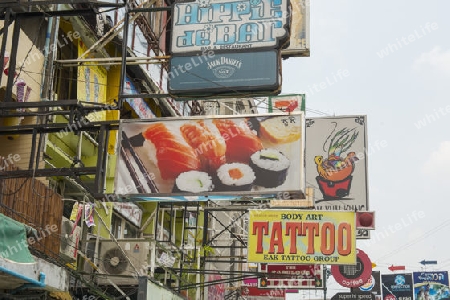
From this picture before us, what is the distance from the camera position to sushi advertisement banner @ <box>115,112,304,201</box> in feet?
38.0

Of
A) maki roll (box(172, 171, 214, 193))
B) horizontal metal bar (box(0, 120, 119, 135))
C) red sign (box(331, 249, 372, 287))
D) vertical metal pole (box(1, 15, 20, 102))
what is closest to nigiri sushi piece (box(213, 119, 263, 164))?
maki roll (box(172, 171, 214, 193))

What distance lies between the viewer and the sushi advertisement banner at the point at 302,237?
55.9 ft

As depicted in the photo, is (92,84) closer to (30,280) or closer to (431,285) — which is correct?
(30,280)

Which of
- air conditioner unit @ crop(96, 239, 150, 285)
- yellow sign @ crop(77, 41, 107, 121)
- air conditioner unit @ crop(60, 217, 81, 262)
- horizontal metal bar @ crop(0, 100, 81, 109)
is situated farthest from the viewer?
air conditioner unit @ crop(96, 239, 150, 285)

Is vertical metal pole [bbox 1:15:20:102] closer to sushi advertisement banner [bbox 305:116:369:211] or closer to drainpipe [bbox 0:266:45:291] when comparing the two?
drainpipe [bbox 0:266:45:291]

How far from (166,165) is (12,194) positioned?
8.01 feet

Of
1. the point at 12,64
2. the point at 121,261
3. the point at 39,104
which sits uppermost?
the point at 12,64

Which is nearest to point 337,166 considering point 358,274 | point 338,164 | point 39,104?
point 338,164

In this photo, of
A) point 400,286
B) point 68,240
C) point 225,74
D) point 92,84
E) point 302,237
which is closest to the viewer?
point 225,74

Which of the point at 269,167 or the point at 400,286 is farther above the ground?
the point at 400,286

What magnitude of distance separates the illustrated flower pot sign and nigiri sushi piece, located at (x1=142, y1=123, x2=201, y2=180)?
940 centimetres

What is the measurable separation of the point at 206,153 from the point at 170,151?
0.59 m

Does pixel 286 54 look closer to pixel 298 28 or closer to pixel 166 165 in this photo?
pixel 298 28

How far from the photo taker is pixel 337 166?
2100 cm
